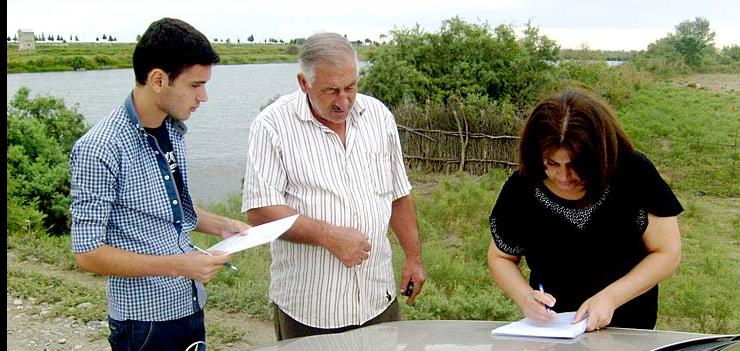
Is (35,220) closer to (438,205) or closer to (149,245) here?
(438,205)

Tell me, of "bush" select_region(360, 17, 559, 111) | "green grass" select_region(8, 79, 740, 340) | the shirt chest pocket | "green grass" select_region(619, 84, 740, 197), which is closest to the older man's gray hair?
the shirt chest pocket

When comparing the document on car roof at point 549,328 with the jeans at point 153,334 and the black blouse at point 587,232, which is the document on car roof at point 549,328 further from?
the jeans at point 153,334

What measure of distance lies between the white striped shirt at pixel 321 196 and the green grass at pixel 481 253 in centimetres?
234

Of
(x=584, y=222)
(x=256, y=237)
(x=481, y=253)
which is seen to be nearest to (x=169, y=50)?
(x=256, y=237)

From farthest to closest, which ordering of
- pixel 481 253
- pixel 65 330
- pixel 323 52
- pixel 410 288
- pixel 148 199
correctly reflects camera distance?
1. pixel 481 253
2. pixel 65 330
3. pixel 410 288
4. pixel 323 52
5. pixel 148 199

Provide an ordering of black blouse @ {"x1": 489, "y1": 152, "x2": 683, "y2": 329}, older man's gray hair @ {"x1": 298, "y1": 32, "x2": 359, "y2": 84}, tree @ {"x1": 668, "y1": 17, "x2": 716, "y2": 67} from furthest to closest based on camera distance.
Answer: tree @ {"x1": 668, "y1": 17, "x2": 716, "y2": 67} → older man's gray hair @ {"x1": 298, "y1": 32, "x2": 359, "y2": 84} → black blouse @ {"x1": 489, "y1": 152, "x2": 683, "y2": 329}

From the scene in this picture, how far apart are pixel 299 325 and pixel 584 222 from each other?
1.05 metres

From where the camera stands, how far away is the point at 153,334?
2.31m

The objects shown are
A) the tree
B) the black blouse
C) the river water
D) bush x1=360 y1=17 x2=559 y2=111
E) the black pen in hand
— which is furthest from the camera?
the tree

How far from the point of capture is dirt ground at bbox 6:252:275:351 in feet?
16.1

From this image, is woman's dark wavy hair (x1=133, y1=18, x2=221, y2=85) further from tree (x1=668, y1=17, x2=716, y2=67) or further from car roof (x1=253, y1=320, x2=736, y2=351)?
tree (x1=668, y1=17, x2=716, y2=67)

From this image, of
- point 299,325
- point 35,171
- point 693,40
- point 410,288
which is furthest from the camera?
point 693,40

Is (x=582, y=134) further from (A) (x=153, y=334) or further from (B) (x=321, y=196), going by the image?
(A) (x=153, y=334)

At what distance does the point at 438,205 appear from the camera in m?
9.63
